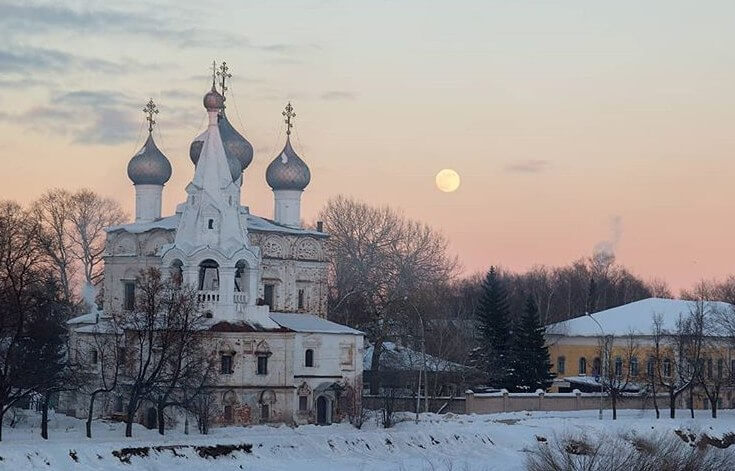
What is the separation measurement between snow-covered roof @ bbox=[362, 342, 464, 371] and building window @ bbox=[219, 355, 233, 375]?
13.8 m

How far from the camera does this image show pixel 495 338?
64.5 m

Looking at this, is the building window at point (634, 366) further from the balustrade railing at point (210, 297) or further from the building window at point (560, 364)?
the balustrade railing at point (210, 297)

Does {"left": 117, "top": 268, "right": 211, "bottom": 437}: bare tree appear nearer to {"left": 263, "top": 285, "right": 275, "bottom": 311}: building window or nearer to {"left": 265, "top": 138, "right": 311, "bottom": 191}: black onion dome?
{"left": 263, "top": 285, "right": 275, "bottom": 311}: building window

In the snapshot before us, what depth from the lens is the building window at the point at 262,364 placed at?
51438mm

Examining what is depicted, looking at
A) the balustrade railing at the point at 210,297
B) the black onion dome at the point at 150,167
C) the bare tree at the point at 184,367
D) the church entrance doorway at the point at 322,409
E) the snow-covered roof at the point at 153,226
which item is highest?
the black onion dome at the point at 150,167

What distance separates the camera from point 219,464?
43.2 m

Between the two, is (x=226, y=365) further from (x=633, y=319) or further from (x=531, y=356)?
(x=633, y=319)

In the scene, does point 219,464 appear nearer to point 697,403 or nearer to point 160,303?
point 160,303

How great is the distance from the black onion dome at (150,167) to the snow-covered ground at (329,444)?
10.8 m

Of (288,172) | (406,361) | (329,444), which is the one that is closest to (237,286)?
(288,172)

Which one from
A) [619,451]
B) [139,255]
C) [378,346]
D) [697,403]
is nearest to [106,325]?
[139,255]

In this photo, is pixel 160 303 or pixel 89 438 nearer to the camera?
pixel 89 438

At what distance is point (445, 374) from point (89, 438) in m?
22.5

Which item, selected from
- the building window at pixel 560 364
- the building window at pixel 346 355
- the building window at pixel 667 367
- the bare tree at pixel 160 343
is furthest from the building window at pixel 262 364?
the building window at pixel 560 364
